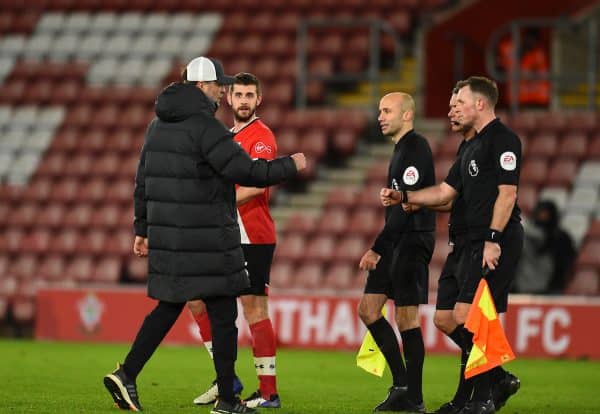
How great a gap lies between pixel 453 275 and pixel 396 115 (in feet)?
3.37

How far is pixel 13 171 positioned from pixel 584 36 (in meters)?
7.92

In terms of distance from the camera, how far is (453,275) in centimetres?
790

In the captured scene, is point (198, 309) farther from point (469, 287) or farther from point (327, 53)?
point (327, 53)

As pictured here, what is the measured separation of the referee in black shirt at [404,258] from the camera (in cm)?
802

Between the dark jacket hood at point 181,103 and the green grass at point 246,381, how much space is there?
1.67 metres

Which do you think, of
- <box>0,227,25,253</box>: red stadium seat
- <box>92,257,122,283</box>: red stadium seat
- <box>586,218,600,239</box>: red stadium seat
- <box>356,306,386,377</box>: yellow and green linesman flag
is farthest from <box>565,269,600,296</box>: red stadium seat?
<box>0,227,25,253</box>: red stadium seat

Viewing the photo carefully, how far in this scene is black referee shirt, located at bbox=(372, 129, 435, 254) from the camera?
26.3ft

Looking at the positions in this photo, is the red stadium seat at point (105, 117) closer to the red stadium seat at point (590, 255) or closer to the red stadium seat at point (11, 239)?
the red stadium seat at point (11, 239)

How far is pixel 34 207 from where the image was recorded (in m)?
17.5

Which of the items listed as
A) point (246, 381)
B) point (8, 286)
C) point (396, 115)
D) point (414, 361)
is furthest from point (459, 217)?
point (8, 286)

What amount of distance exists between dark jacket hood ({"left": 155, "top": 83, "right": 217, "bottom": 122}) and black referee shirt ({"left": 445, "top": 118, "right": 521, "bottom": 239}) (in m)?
1.50

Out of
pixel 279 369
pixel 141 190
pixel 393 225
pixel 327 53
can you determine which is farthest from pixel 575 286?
pixel 141 190

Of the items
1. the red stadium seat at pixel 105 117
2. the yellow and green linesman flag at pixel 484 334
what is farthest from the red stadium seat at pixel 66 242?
the yellow and green linesman flag at pixel 484 334

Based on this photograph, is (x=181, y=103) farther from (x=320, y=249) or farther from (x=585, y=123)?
(x=585, y=123)
